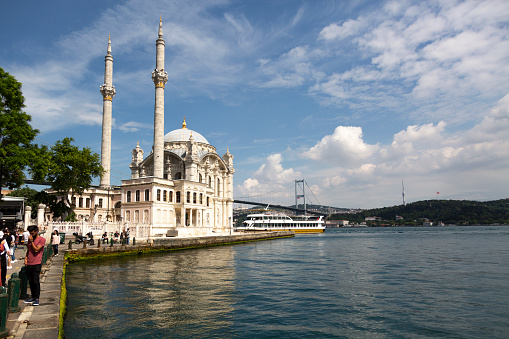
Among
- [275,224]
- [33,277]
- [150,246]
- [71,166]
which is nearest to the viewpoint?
[33,277]

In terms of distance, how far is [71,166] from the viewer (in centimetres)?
3684

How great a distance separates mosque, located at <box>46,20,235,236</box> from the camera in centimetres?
4172

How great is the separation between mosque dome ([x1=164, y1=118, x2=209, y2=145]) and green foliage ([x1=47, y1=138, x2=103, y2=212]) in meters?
21.4

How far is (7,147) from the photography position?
23.3 meters

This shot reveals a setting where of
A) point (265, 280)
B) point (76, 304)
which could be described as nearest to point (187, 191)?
point (265, 280)

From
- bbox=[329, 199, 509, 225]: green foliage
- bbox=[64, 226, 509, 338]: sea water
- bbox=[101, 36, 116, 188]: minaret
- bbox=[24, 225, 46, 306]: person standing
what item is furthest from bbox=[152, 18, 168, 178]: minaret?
bbox=[329, 199, 509, 225]: green foliage

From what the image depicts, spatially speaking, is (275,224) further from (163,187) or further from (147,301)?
(147,301)

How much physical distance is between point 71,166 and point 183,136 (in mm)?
23386

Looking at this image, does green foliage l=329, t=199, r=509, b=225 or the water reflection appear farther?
green foliage l=329, t=199, r=509, b=225

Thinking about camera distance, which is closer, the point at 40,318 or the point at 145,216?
the point at 40,318

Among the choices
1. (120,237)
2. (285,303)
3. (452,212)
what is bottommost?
(285,303)

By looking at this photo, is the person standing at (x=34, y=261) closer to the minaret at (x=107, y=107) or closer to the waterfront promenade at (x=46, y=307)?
the waterfront promenade at (x=46, y=307)

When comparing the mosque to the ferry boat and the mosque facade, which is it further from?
the ferry boat

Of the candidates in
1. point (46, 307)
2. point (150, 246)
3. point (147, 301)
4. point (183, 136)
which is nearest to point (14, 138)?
point (150, 246)
